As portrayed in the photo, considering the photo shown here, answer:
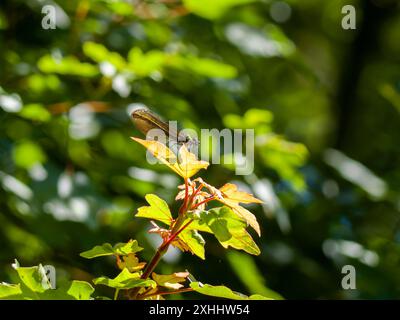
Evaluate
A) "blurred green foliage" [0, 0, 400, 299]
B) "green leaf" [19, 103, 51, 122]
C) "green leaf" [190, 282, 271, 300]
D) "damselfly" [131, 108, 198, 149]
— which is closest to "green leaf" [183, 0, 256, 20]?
"blurred green foliage" [0, 0, 400, 299]

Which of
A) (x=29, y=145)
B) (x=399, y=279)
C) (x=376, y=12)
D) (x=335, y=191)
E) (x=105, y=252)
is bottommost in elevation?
(x=105, y=252)

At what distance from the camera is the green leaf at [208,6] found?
2.01m

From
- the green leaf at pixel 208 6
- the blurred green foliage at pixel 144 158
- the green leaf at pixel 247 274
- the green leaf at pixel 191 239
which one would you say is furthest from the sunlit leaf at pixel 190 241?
the green leaf at pixel 208 6

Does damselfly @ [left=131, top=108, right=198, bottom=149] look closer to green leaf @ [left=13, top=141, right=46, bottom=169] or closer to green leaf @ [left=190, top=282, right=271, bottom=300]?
green leaf @ [left=190, top=282, right=271, bottom=300]

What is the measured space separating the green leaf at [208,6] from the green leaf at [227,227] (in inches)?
47.7

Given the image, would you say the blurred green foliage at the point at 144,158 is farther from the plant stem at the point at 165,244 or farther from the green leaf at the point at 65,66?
the plant stem at the point at 165,244

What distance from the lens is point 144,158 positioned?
220 centimetres

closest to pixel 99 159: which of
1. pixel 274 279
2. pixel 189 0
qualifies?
pixel 189 0

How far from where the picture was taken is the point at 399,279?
2.38 meters

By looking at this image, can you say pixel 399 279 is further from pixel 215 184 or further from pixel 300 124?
pixel 300 124

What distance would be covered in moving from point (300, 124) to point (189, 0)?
1.95 meters

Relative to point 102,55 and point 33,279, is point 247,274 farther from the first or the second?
point 33,279

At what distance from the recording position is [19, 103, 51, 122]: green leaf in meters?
1.72

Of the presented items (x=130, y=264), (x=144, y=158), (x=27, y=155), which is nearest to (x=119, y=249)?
(x=130, y=264)
